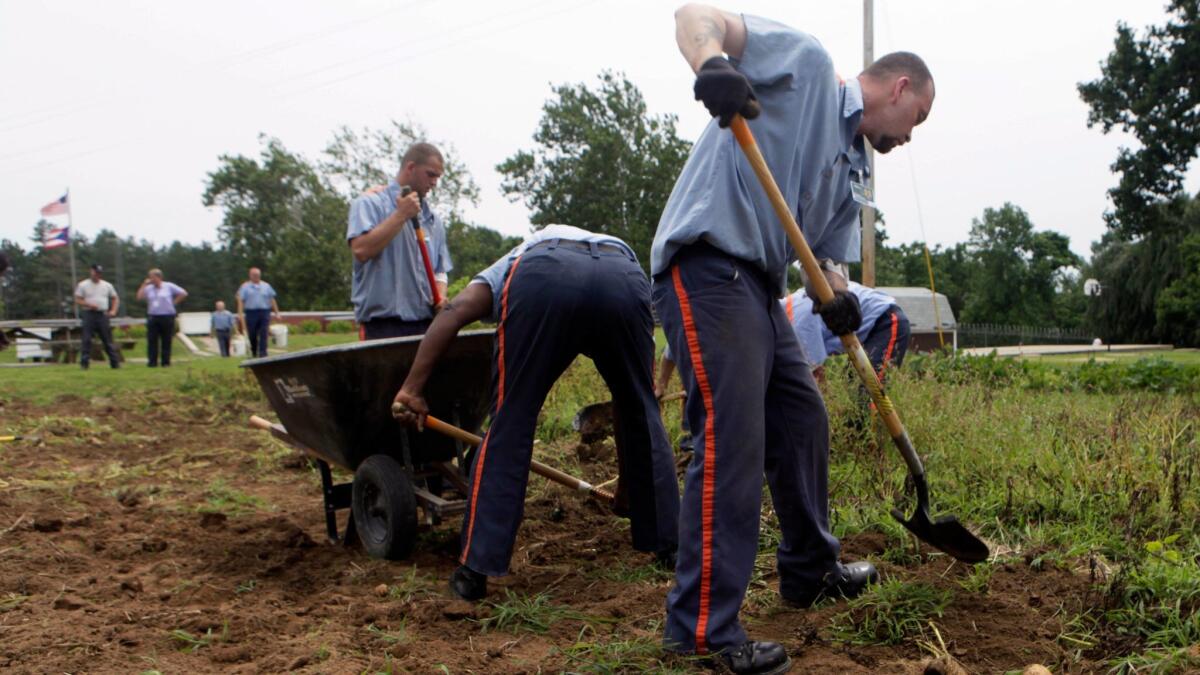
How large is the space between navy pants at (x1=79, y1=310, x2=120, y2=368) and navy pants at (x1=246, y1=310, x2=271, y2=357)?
194 cm

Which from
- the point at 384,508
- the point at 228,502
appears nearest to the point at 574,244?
Result: the point at 384,508

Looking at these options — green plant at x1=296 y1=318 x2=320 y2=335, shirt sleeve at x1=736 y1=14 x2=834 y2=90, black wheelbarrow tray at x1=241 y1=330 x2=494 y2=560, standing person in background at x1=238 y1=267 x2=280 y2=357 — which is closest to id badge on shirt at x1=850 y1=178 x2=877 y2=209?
shirt sleeve at x1=736 y1=14 x2=834 y2=90

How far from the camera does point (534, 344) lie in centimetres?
312

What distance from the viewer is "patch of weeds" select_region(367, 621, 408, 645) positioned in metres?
2.73

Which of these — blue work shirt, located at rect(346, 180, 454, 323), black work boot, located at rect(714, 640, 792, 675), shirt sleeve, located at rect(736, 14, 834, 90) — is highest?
shirt sleeve, located at rect(736, 14, 834, 90)

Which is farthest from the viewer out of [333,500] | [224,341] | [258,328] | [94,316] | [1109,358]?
[1109,358]

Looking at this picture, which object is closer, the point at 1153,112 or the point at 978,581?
the point at 978,581

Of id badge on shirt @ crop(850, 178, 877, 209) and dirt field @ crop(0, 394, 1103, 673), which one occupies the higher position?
id badge on shirt @ crop(850, 178, 877, 209)

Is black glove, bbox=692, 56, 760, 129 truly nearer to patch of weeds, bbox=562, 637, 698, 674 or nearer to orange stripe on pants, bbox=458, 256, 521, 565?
orange stripe on pants, bbox=458, 256, 521, 565

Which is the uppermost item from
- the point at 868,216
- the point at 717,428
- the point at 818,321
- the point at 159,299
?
the point at 868,216

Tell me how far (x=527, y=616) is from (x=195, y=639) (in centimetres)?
98

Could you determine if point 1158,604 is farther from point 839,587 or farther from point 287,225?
point 287,225

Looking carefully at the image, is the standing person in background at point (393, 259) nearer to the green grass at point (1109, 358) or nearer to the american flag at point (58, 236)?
the green grass at point (1109, 358)

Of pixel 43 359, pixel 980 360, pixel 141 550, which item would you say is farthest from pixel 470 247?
pixel 141 550
